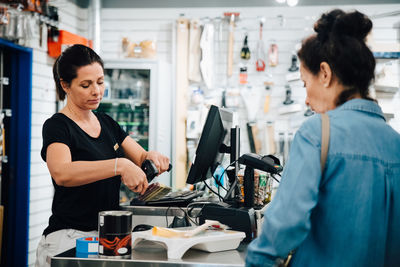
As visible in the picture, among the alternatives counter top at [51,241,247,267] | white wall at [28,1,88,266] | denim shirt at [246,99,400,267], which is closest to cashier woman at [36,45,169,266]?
counter top at [51,241,247,267]

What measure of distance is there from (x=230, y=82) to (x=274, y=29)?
2.78ft

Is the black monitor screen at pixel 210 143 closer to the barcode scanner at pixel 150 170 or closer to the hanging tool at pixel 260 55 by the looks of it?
the barcode scanner at pixel 150 170

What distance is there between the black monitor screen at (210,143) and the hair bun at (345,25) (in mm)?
763

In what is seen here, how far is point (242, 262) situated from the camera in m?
1.53

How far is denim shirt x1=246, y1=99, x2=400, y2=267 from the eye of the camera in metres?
1.17

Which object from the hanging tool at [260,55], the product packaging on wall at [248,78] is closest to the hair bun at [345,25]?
the product packaging on wall at [248,78]

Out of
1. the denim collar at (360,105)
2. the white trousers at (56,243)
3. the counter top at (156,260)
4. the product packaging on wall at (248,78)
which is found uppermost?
the product packaging on wall at (248,78)

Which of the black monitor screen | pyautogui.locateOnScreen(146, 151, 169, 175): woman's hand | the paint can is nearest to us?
the paint can

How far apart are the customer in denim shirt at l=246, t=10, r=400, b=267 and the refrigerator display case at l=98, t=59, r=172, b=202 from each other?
3.91m

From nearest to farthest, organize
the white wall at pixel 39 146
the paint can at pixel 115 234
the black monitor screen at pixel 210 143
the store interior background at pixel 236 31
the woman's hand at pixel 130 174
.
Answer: the paint can at pixel 115 234 → the woman's hand at pixel 130 174 → the black monitor screen at pixel 210 143 → the white wall at pixel 39 146 → the store interior background at pixel 236 31

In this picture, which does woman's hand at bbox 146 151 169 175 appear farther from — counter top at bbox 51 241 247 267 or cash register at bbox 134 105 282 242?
counter top at bbox 51 241 247 267

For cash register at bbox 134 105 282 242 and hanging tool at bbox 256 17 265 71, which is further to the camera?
hanging tool at bbox 256 17 265 71

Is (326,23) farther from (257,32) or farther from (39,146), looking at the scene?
(257,32)

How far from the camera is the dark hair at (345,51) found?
127 centimetres
